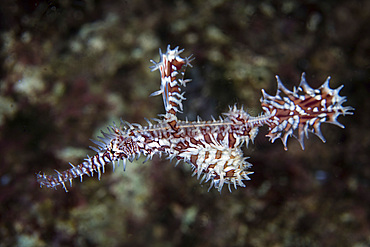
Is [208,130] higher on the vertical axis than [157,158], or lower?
lower

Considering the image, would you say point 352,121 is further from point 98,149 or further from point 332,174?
point 98,149

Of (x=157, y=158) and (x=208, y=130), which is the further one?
(x=157, y=158)

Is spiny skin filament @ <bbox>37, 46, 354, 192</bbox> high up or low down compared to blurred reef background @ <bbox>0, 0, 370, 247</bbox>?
down

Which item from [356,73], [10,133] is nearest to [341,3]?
[356,73]

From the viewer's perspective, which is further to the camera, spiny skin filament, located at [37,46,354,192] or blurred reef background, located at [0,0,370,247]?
blurred reef background, located at [0,0,370,247]

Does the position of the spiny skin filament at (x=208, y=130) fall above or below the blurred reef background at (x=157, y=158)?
below
